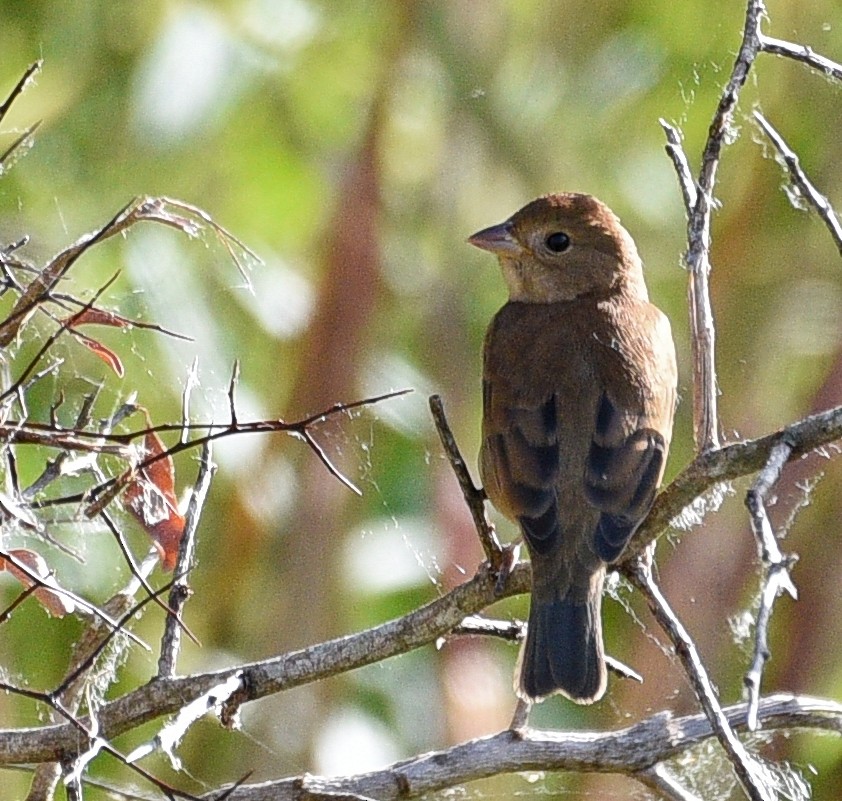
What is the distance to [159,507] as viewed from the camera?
276 centimetres

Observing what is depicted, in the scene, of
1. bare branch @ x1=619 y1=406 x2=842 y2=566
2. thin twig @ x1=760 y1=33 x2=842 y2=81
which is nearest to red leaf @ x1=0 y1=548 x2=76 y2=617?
bare branch @ x1=619 y1=406 x2=842 y2=566

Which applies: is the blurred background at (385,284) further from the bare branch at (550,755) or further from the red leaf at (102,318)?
the red leaf at (102,318)

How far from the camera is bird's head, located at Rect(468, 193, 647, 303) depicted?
4598mm

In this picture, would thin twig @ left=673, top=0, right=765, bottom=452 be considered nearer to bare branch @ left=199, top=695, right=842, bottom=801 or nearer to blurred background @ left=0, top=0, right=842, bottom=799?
bare branch @ left=199, top=695, right=842, bottom=801

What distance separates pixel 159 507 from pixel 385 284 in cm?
266

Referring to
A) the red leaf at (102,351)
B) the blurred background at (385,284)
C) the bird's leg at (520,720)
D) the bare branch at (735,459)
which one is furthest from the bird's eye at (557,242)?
the red leaf at (102,351)

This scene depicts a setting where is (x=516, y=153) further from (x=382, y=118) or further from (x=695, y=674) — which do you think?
(x=695, y=674)

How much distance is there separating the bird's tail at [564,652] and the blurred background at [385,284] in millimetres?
642

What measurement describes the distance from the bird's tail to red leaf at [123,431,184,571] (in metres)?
1.08

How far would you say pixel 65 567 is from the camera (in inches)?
181

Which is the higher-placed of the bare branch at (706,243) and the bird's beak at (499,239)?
the bird's beak at (499,239)

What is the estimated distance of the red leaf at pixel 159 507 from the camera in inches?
107

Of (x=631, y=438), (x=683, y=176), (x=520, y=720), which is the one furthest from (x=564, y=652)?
(x=683, y=176)

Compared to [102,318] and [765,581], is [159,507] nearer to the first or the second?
[102,318]
